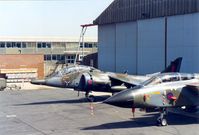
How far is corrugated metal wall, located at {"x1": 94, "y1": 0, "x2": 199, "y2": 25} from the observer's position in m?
30.4

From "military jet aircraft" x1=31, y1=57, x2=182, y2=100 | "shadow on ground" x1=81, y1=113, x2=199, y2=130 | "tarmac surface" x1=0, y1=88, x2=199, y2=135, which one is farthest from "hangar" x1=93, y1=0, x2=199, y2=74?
"shadow on ground" x1=81, y1=113, x2=199, y2=130

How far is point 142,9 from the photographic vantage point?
3625cm

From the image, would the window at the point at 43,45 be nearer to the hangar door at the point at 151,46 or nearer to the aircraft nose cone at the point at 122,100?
the hangar door at the point at 151,46

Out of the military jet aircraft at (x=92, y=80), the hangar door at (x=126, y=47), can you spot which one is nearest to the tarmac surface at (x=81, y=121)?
the military jet aircraft at (x=92, y=80)

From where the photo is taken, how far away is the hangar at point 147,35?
3034 centimetres

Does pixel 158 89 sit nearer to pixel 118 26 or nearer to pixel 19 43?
pixel 118 26

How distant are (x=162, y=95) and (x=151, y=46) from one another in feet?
59.6

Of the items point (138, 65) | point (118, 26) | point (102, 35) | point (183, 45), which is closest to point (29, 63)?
point (102, 35)

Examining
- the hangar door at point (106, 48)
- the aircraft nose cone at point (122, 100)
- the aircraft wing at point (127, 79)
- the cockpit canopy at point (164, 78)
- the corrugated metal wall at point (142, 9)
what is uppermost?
the corrugated metal wall at point (142, 9)

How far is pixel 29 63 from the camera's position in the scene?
50156 millimetres

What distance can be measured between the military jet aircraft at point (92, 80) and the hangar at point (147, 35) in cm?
481

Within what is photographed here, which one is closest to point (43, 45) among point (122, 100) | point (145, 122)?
point (145, 122)

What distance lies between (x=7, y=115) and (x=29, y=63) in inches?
1161

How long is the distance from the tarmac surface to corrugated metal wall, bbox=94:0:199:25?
38.6ft
